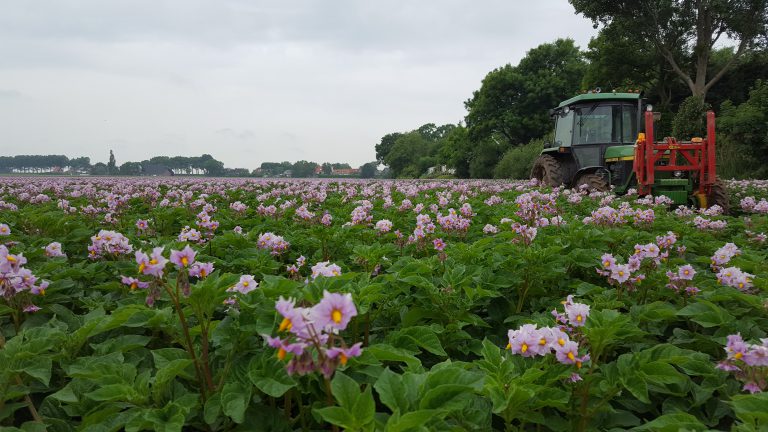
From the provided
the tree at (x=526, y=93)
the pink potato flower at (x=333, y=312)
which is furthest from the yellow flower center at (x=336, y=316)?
the tree at (x=526, y=93)

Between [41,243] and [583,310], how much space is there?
5.05m

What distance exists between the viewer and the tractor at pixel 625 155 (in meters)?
10.1

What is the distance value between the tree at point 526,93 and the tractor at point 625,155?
115 feet

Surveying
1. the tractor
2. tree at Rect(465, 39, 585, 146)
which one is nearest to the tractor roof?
the tractor

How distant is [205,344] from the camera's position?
2.16 metres

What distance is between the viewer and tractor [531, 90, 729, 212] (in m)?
10.1

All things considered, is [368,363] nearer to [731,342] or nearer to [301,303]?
[301,303]

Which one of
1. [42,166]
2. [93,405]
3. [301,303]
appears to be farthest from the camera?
[42,166]

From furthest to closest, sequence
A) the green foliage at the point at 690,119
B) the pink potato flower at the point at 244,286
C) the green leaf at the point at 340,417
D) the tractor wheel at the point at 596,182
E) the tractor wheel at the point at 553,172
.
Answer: the green foliage at the point at 690,119
the tractor wheel at the point at 553,172
the tractor wheel at the point at 596,182
the pink potato flower at the point at 244,286
the green leaf at the point at 340,417

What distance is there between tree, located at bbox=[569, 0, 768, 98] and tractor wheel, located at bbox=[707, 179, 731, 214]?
83.1 feet

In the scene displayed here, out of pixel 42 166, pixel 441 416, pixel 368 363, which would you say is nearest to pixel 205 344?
pixel 368 363

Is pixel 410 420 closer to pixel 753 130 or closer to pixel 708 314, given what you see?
pixel 708 314

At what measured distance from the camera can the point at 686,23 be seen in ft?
103

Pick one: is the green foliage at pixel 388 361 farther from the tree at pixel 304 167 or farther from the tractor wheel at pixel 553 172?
the tree at pixel 304 167
